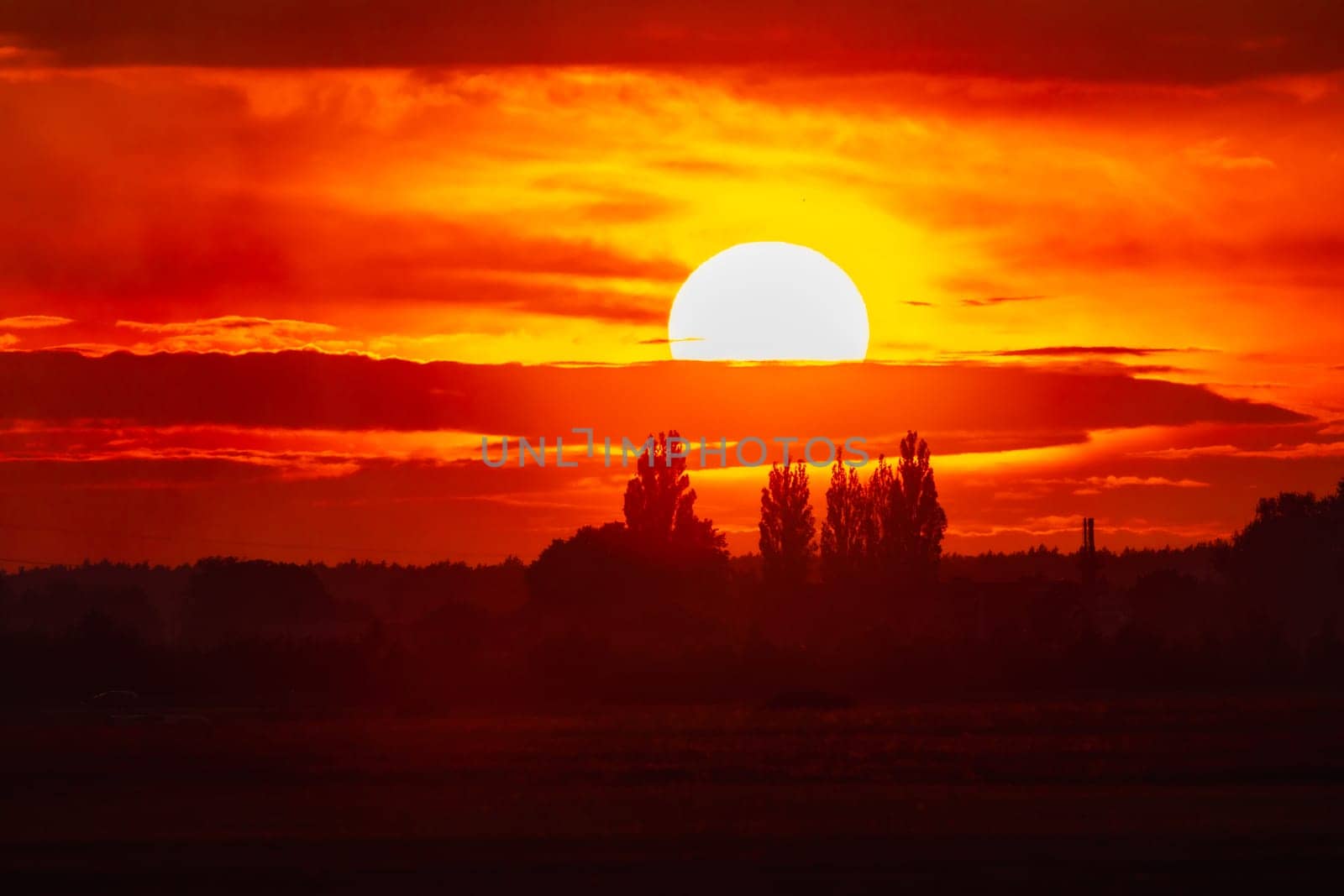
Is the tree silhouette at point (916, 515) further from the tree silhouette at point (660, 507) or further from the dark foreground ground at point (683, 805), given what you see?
the dark foreground ground at point (683, 805)

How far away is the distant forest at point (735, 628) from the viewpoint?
7000 centimetres

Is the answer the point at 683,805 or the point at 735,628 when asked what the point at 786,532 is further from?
the point at 683,805

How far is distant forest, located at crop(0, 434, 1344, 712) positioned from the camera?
7000 cm

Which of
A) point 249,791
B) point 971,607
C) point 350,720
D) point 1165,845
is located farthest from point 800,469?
point 1165,845

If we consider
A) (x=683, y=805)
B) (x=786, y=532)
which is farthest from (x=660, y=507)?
(x=683, y=805)

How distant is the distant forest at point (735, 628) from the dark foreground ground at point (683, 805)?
17718 mm

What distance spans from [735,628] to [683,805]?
208ft

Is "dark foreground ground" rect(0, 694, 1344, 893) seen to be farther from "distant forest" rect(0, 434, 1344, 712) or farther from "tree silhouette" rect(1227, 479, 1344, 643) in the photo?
"tree silhouette" rect(1227, 479, 1344, 643)

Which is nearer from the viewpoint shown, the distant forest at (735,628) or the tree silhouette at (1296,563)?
the distant forest at (735,628)

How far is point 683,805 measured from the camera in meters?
30.0

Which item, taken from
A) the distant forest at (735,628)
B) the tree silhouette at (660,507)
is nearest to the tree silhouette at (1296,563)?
the distant forest at (735,628)

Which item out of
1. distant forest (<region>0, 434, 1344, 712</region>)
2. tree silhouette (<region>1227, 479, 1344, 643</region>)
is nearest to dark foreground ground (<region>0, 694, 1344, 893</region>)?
distant forest (<region>0, 434, 1344, 712</region>)

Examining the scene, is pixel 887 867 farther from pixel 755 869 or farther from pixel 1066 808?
pixel 1066 808

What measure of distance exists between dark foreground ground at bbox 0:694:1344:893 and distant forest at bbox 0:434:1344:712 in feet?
58.1
